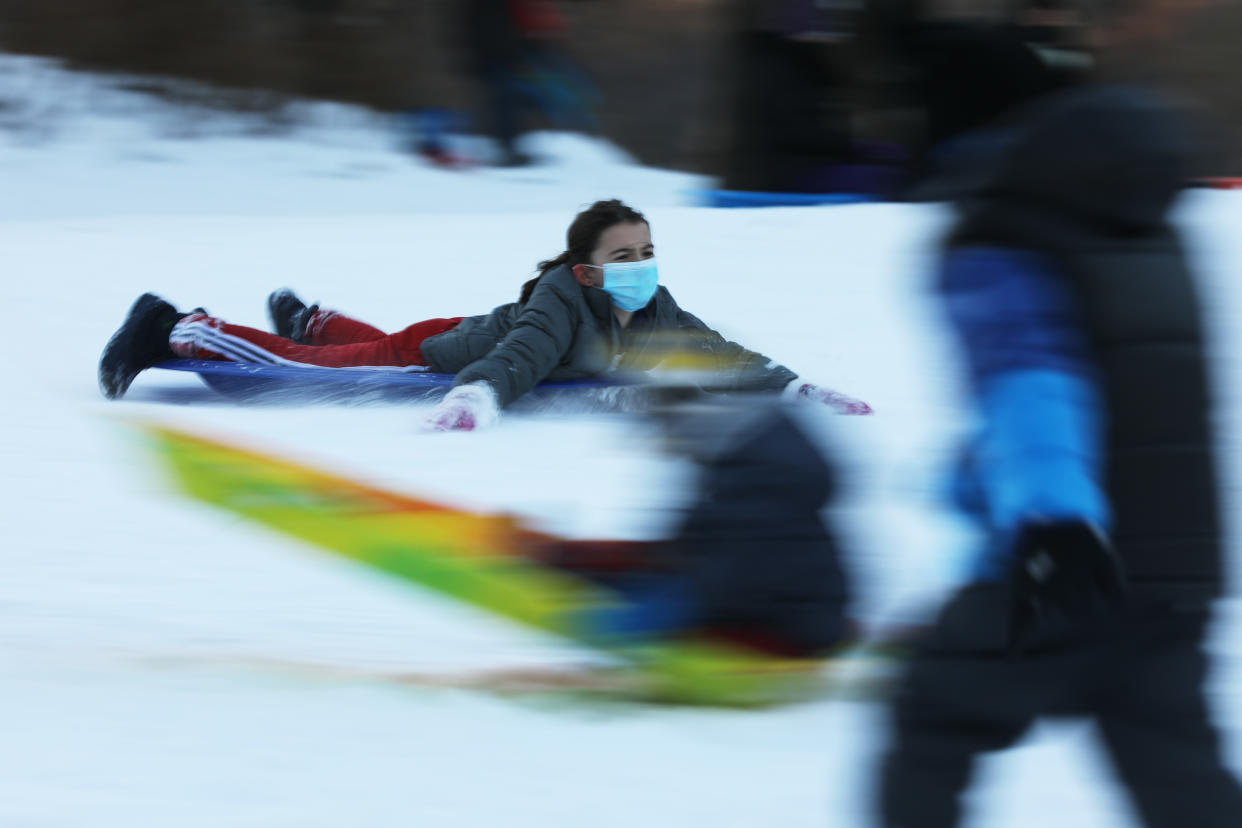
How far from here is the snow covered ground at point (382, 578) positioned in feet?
5.88

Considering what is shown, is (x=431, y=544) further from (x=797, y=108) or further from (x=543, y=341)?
(x=797, y=108)

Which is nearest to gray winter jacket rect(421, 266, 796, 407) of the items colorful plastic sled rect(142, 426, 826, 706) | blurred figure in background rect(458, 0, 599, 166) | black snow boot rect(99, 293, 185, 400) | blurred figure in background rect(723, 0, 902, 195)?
black snow boot rect(99, 293, 185, 400)

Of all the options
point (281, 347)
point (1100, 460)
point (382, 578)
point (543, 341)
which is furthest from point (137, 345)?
point (1100, 460)

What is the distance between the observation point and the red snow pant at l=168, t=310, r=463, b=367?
4.29m

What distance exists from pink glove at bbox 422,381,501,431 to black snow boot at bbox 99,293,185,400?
41.1 inches

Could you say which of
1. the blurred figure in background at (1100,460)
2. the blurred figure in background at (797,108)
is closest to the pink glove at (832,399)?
the blurred figure in background at (797,108)

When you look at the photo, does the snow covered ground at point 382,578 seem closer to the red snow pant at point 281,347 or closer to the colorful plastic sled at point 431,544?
the colorful plastic sled at point 431,544

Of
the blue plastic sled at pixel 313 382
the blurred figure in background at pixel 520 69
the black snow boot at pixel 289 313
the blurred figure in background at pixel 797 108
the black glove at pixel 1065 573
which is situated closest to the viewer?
the black glove at pixel 1065 573

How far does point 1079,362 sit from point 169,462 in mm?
1403

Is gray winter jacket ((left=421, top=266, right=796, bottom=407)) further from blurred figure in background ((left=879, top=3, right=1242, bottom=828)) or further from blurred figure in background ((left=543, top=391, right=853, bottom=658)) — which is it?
blurred figure in background ((left=879, top=3, right=1242, bottom=828))

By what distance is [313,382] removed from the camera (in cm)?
417

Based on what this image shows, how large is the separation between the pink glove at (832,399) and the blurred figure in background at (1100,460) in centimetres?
239

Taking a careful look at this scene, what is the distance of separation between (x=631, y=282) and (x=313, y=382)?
1.04m

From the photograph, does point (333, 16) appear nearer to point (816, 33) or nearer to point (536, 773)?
point (816, 33)
